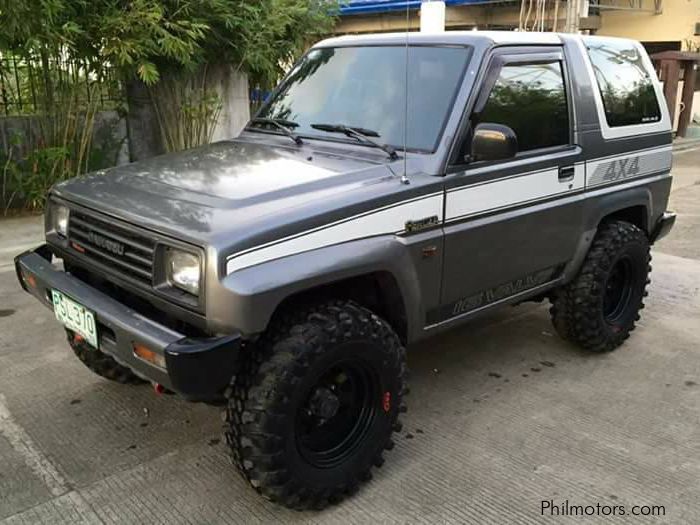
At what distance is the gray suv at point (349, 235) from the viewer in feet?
8.18

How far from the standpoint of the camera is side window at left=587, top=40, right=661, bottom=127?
3.99 m

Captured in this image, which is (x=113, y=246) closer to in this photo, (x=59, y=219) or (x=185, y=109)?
(x=59, y=219)

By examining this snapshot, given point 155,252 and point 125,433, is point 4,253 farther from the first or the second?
point 155,252

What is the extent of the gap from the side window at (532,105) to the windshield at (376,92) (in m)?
0.24

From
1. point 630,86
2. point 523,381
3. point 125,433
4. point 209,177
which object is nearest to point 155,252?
point 209,177

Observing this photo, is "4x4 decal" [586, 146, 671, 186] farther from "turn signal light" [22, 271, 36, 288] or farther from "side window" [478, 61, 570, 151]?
"turn signal light" [22, 271, 36, 288]

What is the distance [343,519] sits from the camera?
8.89 ft

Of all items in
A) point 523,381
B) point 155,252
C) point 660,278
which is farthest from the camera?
point 660,278

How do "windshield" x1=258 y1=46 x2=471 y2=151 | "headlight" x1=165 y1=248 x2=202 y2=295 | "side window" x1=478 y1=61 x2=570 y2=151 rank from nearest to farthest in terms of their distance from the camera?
1. "headlight" x1=165 y1=248 x2=202 y2=295
2. "windshield" x1=258 y1=46 x2=471 y2=151
3. "side window" x1=478 y1=61 x2=570 y2=151

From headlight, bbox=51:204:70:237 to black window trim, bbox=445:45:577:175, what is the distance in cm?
176

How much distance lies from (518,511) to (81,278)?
84.8 inches

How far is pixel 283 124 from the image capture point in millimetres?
3732

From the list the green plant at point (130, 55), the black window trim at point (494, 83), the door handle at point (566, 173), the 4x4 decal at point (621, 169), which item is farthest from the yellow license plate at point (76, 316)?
the green plant at point (130, 55)

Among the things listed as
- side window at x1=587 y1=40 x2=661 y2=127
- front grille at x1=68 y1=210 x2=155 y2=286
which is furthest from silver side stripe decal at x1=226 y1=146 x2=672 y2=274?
front grille at x1=68 y1=210 x2=155 y2=286
